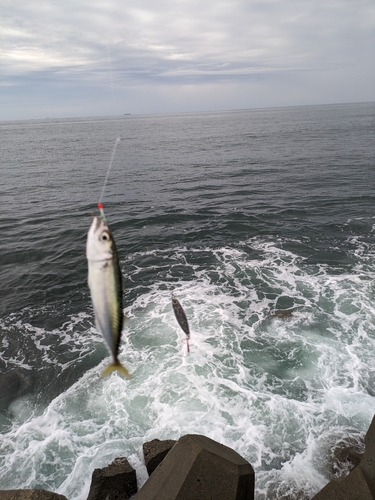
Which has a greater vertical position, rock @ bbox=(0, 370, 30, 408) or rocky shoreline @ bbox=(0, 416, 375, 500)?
rocky shoreline @ bbox=(0, 416, 375, 500)

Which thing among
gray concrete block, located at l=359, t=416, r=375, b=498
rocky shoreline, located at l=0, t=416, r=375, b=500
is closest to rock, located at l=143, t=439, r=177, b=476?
rocky shoreline, located at l=0, t=416, r=375, b=500

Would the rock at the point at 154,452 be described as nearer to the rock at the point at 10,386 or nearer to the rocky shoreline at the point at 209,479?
the rocky shoreline at the point at 209,479

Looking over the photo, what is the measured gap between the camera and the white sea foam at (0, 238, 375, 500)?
373 inches

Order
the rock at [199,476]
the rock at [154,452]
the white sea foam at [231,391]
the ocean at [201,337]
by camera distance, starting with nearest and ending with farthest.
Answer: the rock at [199,476], the rock at [154,452], the white sea foam at [231,391], the ocean at [201,337]

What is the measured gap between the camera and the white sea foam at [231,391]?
9.48 m

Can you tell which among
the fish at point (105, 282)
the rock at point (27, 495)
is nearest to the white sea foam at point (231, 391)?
the rock at point (27, 495)

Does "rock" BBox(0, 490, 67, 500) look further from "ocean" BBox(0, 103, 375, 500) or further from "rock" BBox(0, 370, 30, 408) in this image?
"rock" BBox(0, 370, 30, 408)

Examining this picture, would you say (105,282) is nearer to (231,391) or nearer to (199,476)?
(199,476)

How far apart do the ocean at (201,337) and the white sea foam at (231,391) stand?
0.05m

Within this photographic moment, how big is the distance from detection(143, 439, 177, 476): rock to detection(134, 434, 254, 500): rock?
4.77 ft

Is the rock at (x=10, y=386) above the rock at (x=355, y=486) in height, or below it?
below

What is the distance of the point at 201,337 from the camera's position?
47.2 feet

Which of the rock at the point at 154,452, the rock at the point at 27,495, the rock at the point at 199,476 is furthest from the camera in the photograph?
the rock at the point at 154,452

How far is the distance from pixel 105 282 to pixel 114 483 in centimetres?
732
